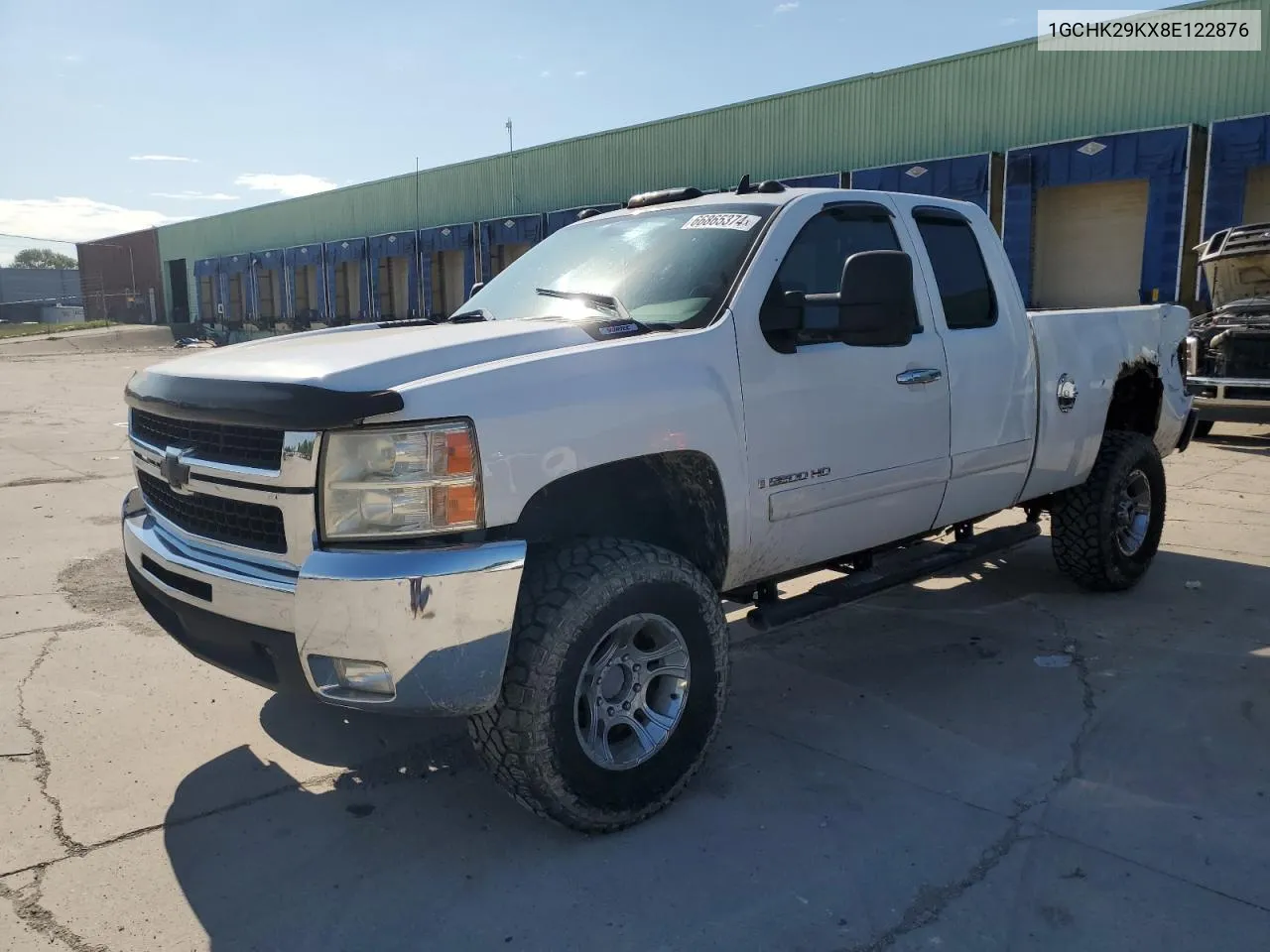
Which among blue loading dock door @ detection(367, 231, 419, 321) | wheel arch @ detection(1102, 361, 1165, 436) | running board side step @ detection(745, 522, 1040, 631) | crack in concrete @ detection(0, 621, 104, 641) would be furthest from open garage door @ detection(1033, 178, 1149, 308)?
blue loading dock door @ detection(367, 231, 419, 321)

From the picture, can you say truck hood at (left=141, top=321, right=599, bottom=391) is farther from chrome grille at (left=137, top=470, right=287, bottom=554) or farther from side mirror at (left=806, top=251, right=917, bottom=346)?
side mirror at (left=806, top=251, right=917, bottom=346)

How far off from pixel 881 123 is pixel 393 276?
2362cm

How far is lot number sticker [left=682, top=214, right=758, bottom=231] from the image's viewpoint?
380 centimetres

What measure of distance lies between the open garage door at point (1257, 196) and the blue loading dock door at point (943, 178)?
4711 millimetres

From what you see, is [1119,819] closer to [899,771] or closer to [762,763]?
[899,771]

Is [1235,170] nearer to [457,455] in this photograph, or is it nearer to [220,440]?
[457,455]

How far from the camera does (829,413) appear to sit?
367cm

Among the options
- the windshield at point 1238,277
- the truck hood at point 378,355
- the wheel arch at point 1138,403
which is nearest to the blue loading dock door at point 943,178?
the windshield at point 1238,277

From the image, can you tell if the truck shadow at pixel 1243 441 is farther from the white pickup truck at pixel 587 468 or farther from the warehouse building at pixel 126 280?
the warehouse building at pixel 126 280

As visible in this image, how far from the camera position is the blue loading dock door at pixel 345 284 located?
42.4 metres

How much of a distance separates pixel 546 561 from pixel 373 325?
157 cm

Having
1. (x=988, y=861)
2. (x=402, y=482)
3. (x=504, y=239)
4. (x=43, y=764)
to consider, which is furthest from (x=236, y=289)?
(x=988, y=861)

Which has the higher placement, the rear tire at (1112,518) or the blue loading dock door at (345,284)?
the blue loading dock door at (345,284)

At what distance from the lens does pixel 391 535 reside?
8.94ft
